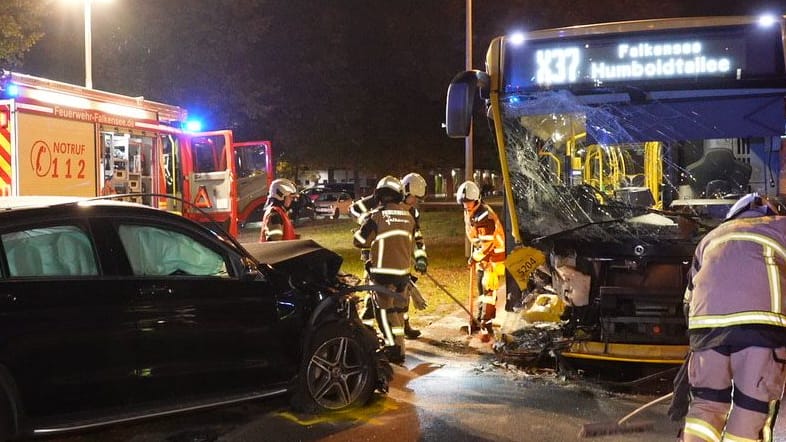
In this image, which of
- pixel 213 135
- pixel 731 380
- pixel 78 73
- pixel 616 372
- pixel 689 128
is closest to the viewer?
pixel 731 380

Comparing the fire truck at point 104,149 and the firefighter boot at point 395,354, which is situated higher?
the fire truck at point 104,149

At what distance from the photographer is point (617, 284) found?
6.90 metres

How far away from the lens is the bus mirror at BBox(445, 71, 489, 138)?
21.2 ft

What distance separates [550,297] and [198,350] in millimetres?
3469

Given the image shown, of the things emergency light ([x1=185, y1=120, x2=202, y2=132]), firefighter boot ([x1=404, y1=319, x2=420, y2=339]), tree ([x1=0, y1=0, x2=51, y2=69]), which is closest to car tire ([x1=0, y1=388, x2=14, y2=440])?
firefighter boot ([x1=404, y1=319, x2=420, y2=339])

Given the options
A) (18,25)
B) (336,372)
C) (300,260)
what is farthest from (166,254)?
(18,25)

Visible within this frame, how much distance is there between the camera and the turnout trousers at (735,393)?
13.0 feet

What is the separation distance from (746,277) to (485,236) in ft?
16.3

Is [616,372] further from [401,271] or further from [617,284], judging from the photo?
[401,271]

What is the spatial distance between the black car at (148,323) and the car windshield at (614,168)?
2.14m

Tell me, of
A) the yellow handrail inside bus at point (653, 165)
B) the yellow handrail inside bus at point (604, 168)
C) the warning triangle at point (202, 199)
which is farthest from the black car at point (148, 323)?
the warning triangle at point (202, 199)

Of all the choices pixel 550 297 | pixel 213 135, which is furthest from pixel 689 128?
pixel 213 135

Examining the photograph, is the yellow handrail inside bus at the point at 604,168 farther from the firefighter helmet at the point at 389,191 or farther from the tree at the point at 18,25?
the tree at the point at 18,25

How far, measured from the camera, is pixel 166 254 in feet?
17.5
